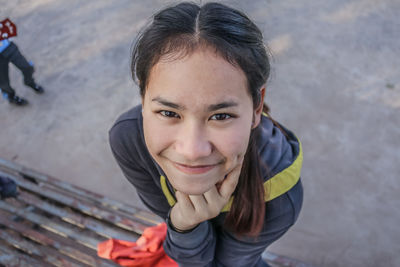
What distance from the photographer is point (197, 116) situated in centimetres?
72

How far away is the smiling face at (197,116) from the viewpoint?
2.27 ft

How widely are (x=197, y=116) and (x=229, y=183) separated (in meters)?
0.30

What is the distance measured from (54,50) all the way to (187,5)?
3.06m

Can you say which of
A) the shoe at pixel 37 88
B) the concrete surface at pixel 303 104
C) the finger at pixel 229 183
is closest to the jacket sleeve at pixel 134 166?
the finger at pixel 229 183

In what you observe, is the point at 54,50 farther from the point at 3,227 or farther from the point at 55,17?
the point at 3,227

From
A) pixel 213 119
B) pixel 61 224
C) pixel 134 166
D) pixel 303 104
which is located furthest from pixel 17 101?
pixel 213 119

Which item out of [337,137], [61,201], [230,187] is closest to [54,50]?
[61,201]

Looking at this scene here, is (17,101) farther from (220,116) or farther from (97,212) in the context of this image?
(220,116)

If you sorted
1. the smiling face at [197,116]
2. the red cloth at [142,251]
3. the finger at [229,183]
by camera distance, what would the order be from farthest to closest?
the red cloth at [142,251]
the finger at [229,183]
the smiling face at [197,116]

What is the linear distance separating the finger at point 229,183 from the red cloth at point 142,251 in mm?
770

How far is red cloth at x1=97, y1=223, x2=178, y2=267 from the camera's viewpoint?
5.22ft

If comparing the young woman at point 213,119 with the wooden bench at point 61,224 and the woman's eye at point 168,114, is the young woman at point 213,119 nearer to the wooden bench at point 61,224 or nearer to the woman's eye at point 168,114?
the woman's eye at point 168,114

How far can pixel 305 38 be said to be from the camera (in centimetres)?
315

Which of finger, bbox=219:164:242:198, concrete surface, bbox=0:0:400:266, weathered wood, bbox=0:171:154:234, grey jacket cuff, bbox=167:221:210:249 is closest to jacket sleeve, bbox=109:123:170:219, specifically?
grey jacket cuff, bbox=167:221:210:249
